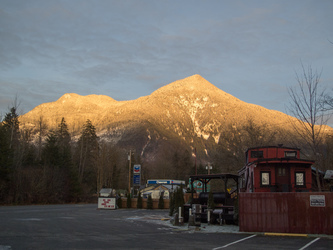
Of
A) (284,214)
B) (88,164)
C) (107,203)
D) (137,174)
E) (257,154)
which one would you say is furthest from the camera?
(88,164)

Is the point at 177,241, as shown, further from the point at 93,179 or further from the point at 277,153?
the point at 93,179

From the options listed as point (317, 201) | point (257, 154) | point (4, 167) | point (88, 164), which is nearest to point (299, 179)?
point (257, 154)

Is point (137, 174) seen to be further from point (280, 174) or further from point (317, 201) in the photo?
point (317, 201)

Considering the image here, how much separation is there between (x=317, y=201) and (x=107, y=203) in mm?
28369

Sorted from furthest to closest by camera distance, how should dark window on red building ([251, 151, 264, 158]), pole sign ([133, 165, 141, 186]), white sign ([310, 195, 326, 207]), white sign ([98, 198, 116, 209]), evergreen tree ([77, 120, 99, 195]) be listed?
1. evergreen tree ([77, 120, 99, 195])
2. pole sign ([133, 165, 141, 186])
3. white sign ([98, 198, 116, 209])
4. dark window on red building ([251, 151, 264, 158])
5. white sign ([310, 195, 326, 207])

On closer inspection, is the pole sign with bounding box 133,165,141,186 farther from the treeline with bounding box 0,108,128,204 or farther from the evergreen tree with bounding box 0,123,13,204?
the evergreen tree with bounding box 0,123,13,204

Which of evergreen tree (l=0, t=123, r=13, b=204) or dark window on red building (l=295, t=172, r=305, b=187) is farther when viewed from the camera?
evergreen tree (l=0, t=123, r=13, b=204)

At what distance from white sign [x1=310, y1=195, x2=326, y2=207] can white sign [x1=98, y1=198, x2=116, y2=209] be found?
28.0m

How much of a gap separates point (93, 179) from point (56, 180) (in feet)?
79.9

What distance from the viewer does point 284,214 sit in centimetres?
1670

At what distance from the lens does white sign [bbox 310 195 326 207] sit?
1620cm

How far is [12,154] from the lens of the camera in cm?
5147

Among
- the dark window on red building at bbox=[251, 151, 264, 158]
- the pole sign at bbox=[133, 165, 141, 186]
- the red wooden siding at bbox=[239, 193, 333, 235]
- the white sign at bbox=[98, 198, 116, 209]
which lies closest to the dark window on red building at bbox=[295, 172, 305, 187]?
the dark window on red building at bbox=[251, 151, 264, 158]

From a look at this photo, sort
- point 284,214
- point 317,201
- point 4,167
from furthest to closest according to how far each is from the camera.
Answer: point 4,167, point 284,214, point 317,201
